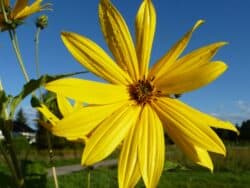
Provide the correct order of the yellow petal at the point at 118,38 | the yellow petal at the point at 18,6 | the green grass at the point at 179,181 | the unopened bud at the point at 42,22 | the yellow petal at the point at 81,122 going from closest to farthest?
1. the yellow petal at the point at 81,122
2. the yellow petal at the point at 118,38
3. the yellow petal at the point at 18,6
4. the unopened bud at the point at 42,22
5. the green grass at the point at 179,181

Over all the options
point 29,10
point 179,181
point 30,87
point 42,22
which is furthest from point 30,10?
point 179,181

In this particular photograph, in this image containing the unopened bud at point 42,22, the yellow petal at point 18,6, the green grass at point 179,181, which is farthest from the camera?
the green grass at point 179,181

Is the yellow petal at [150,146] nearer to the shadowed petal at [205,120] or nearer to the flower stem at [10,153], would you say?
the shadowed petal at [205,120]

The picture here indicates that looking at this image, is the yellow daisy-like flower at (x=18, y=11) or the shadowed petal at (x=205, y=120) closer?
the shadowed petal at (x=205, y=120)

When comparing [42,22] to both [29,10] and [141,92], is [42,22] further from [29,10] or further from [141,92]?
[141,92]

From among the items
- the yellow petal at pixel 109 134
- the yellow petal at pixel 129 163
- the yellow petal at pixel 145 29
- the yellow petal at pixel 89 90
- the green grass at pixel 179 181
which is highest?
the yellow petal at pixel 145 29

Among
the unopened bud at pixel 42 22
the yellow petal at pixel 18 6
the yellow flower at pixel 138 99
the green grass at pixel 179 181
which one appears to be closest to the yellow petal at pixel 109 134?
the yellow flower at pixel 138 99

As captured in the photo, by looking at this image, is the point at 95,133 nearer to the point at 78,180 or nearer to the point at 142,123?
the point at 142,123
